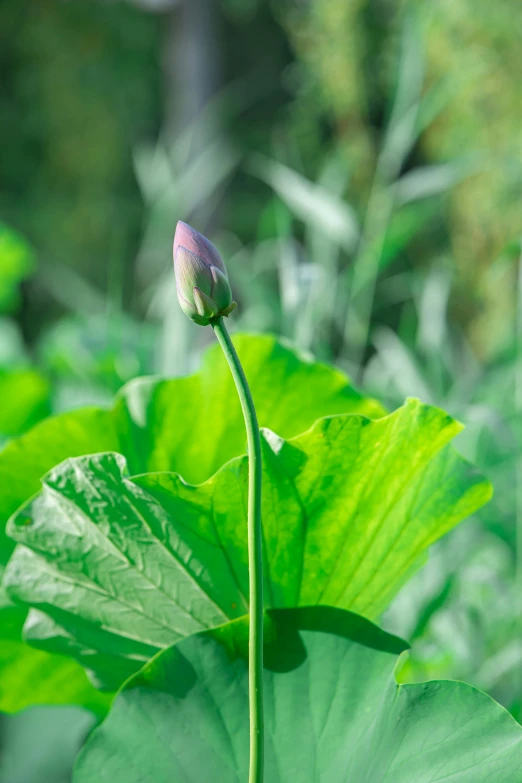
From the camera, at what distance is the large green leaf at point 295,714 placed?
0.22 meters

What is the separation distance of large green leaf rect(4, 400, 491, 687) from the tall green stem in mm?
48

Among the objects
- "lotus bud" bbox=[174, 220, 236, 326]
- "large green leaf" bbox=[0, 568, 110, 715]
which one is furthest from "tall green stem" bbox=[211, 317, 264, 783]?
"large green leaf" bbox=[0, 568, 110, 715]

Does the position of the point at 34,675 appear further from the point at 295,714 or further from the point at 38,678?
the point at 295,714

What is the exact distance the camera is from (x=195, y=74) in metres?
6.20

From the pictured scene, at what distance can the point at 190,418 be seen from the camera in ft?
1.06

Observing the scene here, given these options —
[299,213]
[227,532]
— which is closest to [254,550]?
[227,532]

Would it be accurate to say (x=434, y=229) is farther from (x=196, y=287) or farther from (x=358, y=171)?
(x=196, y=287)

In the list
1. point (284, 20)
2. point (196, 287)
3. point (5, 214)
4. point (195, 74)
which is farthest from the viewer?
point (5, 214)

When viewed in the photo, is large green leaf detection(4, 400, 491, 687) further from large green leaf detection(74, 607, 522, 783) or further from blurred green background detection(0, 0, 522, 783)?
blurred green background detection(0, 0, 522, 783)

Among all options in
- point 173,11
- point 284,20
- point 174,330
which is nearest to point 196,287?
point 174,330

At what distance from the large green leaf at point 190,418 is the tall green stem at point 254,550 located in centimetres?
13

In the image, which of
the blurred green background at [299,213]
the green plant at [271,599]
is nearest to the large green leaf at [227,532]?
the green plant at [271,599]

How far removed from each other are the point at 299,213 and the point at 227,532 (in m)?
0.76

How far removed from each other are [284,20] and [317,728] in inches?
293
